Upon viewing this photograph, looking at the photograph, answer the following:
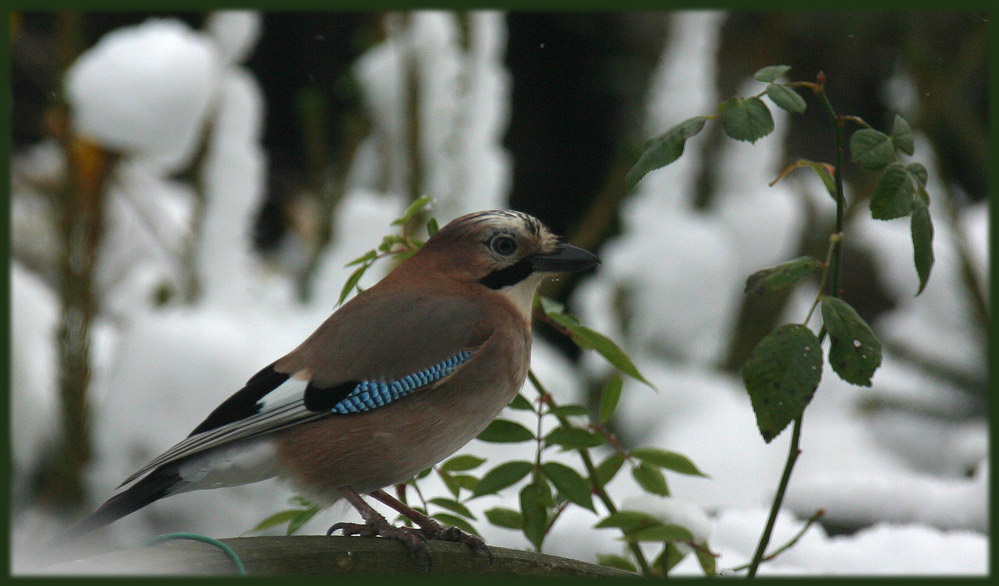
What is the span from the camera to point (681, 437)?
13.0 feet

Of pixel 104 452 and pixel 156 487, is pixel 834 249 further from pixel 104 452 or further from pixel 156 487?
pixel 104 452

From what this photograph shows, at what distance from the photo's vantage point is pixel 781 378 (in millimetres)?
1136

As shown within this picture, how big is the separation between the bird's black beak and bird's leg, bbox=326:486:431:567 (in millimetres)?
449

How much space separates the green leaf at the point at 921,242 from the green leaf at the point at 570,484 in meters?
0.52

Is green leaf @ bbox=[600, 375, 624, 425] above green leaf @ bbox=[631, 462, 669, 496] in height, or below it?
above

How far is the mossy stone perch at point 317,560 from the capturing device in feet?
3.69

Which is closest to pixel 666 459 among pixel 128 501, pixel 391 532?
pixel 391 532

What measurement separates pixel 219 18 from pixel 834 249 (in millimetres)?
2885

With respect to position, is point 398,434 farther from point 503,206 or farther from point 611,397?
point 503,206

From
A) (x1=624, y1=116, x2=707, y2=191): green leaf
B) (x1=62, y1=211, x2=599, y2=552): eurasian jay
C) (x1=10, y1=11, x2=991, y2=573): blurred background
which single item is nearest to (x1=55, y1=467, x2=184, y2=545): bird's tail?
(x1=62, y1=211, x2=599, y2=552): eurasian jay

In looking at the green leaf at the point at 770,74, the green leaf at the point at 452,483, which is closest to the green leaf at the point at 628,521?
the green leaf at the point at 452,483

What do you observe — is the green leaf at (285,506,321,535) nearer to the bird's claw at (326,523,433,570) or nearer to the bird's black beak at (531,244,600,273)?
the bird's claw at (326,523,433,570)

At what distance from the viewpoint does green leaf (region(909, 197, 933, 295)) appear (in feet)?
3.67

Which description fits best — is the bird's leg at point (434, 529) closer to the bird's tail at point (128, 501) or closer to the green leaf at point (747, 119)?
the bird's tail at point (128, 501)
